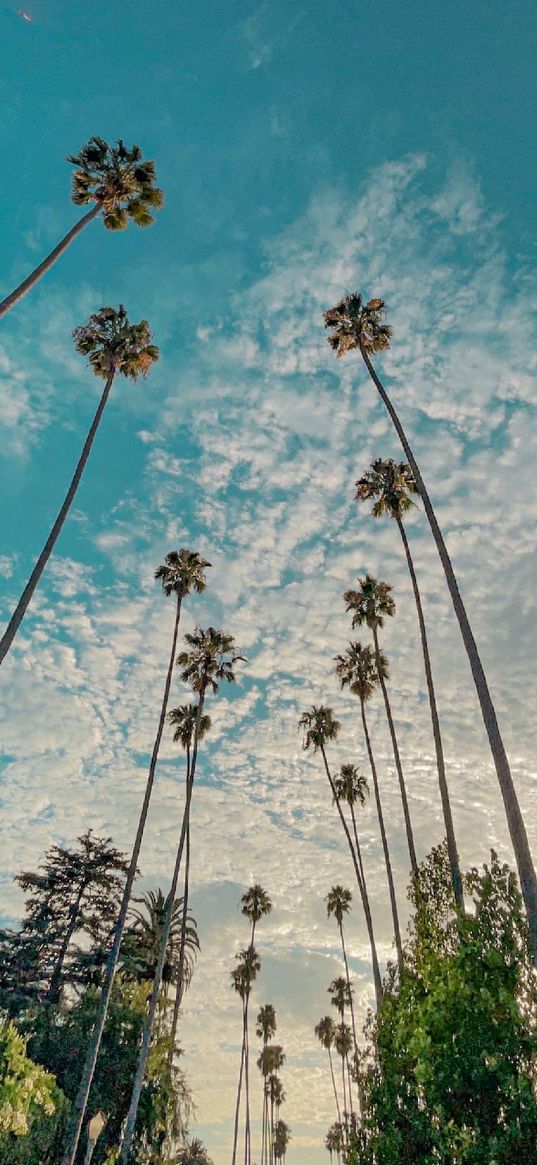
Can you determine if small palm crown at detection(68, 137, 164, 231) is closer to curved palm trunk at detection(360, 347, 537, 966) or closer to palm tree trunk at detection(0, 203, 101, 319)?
palm tree trunk at detection(0, 203, 101, 319)

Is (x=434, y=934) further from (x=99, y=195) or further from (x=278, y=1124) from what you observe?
(x=278, y=1124)

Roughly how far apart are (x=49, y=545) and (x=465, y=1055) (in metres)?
18.8

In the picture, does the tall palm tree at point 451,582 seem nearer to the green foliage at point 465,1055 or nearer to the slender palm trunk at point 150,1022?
the green foliage at point 465,1055

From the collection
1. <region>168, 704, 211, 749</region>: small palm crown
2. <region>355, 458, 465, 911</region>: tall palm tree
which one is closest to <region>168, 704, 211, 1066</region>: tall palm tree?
<region>168, 704, 211, 749</region>: small palm crown

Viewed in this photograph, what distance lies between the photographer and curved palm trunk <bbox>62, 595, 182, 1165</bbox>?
90.9 feet

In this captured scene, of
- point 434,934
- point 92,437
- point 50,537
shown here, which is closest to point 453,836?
point 434,934

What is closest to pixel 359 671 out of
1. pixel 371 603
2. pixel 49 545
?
pixel 371 603

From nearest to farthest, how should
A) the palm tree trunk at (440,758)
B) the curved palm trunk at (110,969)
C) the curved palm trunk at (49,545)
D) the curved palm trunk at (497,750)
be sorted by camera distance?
the curved palm trunk at (497,750)
the curved palm trunk at (49,545)
the palm tree trunk at (440,758)
the curved palm trunk at (110,969)

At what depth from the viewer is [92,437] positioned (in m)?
24.8

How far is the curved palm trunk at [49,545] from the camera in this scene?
18281 millimetres

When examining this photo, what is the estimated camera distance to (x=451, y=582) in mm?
18797

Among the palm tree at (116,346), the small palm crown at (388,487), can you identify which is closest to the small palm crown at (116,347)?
the palm tree at (116,346)

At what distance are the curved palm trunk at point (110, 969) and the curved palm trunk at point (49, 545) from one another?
1687cm

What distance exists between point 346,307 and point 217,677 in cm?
2516
